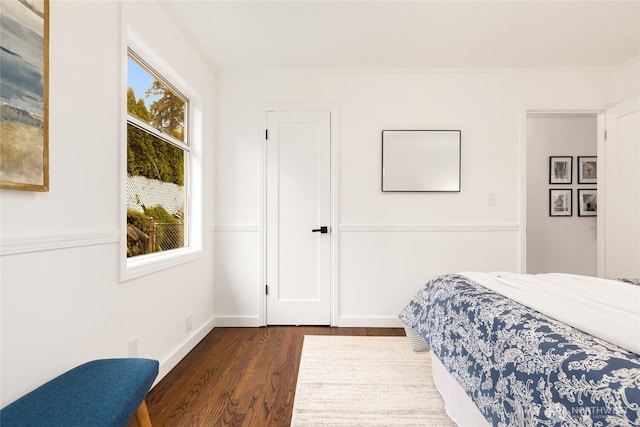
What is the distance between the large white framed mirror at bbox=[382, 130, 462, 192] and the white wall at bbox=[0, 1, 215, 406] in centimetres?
209

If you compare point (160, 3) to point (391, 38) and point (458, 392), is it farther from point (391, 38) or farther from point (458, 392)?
point (458, 392)

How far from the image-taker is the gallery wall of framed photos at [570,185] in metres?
3.86

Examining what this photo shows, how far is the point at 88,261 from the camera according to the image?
138 cm

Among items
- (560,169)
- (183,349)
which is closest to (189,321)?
(183,349)

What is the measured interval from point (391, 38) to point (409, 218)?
1.55 m

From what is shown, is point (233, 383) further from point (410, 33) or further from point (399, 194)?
point (410, 33)

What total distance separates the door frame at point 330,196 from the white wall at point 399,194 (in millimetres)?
36

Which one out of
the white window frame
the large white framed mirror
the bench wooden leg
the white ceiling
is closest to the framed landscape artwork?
the white window frame

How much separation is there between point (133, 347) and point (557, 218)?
469cm

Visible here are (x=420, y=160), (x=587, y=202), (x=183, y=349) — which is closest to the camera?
(x=183, y=349)

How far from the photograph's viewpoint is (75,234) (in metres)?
1.30

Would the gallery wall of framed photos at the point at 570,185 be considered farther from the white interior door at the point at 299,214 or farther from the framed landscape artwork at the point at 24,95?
the framed landscape artwork at the point at 24,95

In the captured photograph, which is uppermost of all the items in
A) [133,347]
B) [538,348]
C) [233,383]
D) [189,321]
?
[538,348]

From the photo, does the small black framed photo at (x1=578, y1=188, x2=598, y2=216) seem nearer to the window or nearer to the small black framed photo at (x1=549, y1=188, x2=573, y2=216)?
the small black framed photo at (x1=549, y1=188, x2=573, y2=216)
